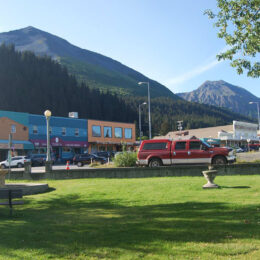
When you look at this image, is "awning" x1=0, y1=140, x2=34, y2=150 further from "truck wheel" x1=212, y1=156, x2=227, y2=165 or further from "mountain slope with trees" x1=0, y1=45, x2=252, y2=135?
"mountain slope with trees" x1=0, y1=45, x2=252, y2=135

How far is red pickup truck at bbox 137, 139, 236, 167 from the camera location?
1978 centimetres

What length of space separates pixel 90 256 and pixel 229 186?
8705 millimetres

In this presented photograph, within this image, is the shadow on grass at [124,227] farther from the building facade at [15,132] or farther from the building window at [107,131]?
the building window at [107,131]

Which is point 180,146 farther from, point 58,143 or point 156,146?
point 58,143

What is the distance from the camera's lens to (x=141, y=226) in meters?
7.05

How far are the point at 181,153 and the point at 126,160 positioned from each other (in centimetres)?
422

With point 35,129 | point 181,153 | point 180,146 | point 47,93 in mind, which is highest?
point 47,93

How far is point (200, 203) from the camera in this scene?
9.52 m

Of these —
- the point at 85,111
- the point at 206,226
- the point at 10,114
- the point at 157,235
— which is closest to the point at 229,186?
the point at 206,226

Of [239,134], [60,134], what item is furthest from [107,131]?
[239,134]

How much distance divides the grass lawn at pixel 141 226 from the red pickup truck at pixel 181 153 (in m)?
7.40

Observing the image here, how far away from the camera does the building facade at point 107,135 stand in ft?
208

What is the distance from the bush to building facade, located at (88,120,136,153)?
1513 inches

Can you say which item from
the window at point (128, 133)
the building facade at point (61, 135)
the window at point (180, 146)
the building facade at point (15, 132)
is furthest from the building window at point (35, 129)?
the window at point (180, 146)
